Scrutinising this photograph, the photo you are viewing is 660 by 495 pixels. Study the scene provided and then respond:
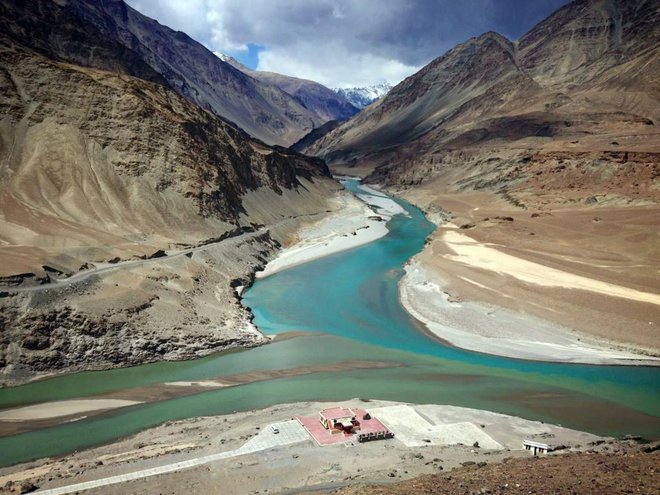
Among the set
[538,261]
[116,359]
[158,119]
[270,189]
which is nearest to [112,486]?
[116,359]

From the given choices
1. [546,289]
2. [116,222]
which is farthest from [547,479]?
[116,222]

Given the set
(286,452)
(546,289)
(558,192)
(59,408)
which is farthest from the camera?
(558,192)

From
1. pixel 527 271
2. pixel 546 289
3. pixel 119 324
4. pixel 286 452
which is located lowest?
pixel 286 452

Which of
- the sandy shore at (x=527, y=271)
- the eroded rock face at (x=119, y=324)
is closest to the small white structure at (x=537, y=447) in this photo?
the eroded rock face at (x=119, y=324)

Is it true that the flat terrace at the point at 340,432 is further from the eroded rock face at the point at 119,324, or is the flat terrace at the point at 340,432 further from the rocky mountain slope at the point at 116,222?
the rocky mountain slope at the point at 116,222

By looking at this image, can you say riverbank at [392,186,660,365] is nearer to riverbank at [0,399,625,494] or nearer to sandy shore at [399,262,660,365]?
sandy shore at [399,262,660,365]

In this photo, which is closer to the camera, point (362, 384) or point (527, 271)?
point (362, 384)

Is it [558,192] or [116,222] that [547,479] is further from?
[558,192]
